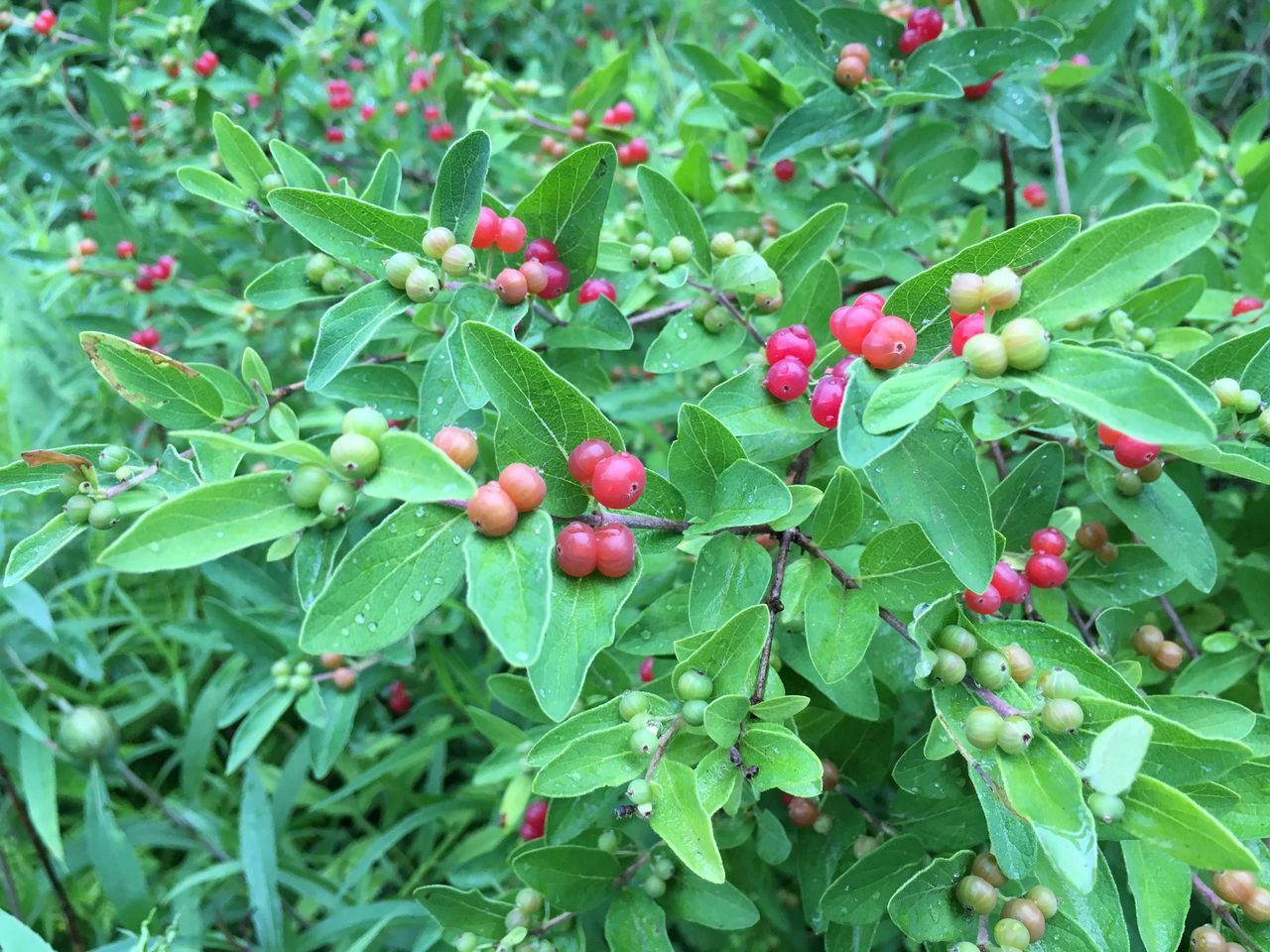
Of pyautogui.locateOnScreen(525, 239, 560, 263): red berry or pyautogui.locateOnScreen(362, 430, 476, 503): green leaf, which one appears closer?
pyautogui.locateOnScreen(362, 430, 476, 503): green leaf

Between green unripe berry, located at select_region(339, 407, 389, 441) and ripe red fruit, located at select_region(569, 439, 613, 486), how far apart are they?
0.82ft

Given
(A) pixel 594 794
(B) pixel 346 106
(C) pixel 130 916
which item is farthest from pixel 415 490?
(B) pixel 346 106

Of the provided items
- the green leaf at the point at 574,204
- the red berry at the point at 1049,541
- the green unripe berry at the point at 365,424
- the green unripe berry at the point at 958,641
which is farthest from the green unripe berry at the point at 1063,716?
the green leaf at the point at 574,204

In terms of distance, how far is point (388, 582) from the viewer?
94 centimetres

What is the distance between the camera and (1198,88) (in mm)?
3285

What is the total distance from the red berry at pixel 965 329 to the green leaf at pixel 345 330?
0.76 m

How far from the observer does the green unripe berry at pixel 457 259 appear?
1.23 metres

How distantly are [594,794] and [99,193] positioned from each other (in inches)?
92.2

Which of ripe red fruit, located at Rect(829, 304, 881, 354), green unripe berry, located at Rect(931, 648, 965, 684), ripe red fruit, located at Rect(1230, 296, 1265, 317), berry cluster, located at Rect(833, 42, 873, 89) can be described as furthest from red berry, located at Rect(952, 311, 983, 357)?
ripe red fruit, located at Rect(1230, 296, 1265, 317)

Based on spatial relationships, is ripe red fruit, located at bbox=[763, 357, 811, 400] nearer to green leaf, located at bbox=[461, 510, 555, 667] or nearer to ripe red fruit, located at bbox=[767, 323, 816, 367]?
ripe red fruit, located at bbox=[767, 323, 816, 367]

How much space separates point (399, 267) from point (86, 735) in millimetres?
2030

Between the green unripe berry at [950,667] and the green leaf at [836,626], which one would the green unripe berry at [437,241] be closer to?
the green leaf at [836,626]

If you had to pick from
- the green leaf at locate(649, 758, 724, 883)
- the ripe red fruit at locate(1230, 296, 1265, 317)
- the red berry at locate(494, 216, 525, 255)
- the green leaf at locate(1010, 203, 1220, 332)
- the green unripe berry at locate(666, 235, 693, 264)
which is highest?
the green leaf at locate(1010, 203, 1220, 332)

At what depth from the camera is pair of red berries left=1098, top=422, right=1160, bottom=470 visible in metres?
1.27
